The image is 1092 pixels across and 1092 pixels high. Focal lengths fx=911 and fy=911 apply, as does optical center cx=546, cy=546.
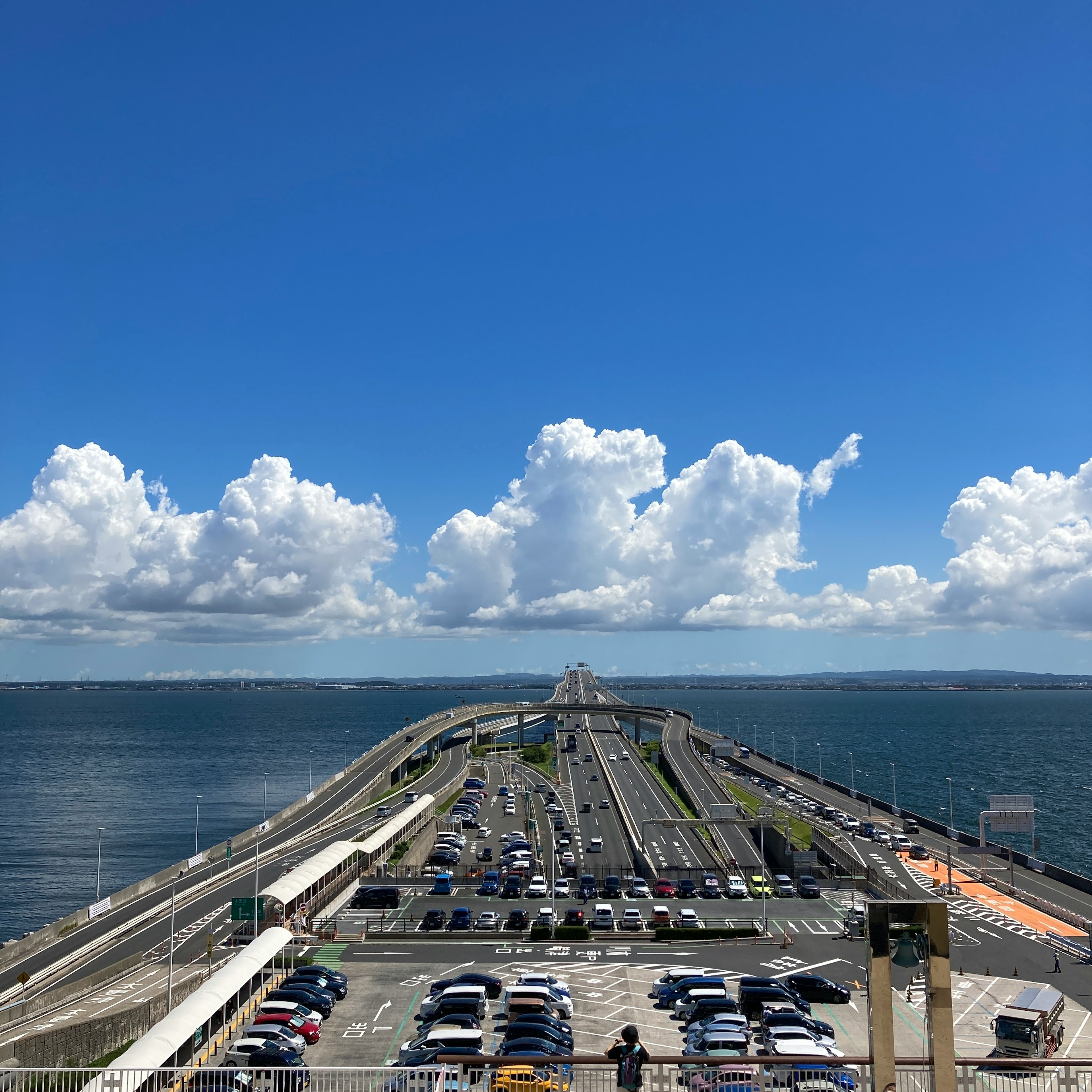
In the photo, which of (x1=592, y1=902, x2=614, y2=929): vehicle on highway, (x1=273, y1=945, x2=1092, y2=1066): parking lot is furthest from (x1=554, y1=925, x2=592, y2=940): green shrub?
(x1=592, y1=902, x2=614, y2=929): vehicle on highway

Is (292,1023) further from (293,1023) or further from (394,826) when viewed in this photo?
(394,826)

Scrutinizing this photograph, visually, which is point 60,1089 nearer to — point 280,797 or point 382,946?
point 382,946

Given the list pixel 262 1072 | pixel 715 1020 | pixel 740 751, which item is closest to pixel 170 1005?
pixel 715 1020

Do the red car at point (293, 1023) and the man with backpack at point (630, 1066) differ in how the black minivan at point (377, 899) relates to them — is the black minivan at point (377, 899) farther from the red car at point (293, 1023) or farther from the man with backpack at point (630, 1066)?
the man with backpack at point (630, 1066)

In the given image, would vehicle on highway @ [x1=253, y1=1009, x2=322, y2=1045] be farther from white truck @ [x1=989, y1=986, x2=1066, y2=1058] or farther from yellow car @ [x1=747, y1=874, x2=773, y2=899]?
yellow car @ [x1=747, y1=874, x2=773, y2=899]

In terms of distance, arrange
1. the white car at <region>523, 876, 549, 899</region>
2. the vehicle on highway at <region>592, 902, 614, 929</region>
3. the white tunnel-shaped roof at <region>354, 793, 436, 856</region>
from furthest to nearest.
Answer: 1. the white tunnel-shaped roof at <region>354, 793, 436, 856</region>
2. the white car at <region>523, 876, 549, 899</region>
3. the vehicle on highway at <region>592, 902, 614, 929</region>

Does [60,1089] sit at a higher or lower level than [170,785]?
higher
